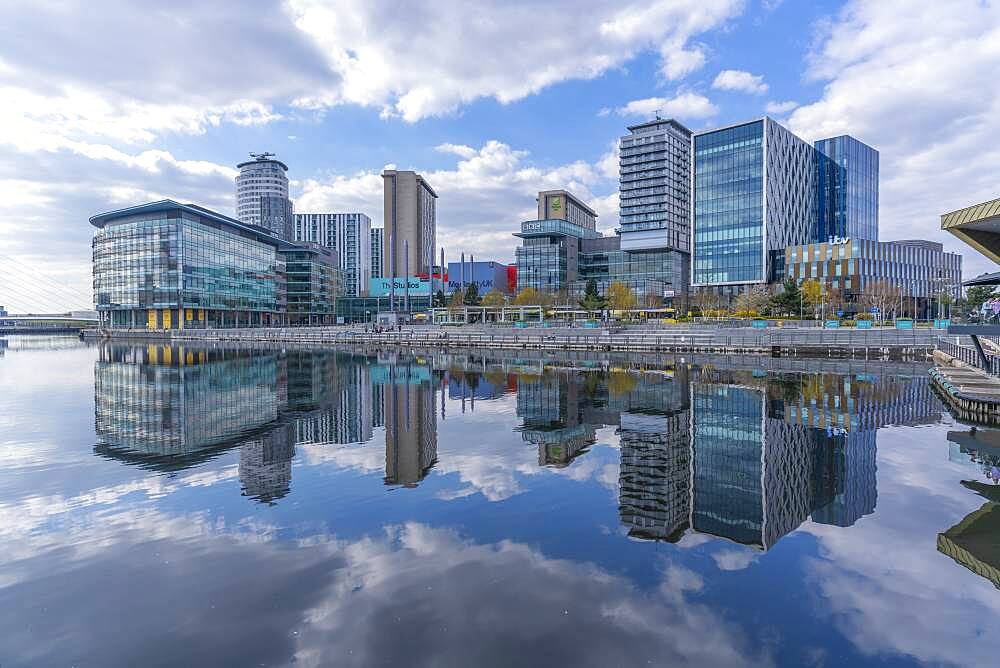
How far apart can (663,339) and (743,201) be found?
69.8m

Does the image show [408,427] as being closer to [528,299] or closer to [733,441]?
[733,441]

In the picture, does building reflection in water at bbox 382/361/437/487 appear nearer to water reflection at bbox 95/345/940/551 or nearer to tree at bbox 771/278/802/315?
water reflection at bbox 95/345/940/551

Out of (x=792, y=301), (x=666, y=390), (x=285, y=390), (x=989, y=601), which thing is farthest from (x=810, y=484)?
(x=792, y=301)

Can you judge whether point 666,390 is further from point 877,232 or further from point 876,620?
point 877,232

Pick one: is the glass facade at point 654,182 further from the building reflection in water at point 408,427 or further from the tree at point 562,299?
the building reflection in water at point 408,427

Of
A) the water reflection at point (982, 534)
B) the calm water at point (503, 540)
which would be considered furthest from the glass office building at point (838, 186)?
the water reflection at point (982, 534)

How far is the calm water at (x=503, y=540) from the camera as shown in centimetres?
732

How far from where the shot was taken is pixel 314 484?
579 inches

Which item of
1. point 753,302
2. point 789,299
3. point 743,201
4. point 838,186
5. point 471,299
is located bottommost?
point 789,299

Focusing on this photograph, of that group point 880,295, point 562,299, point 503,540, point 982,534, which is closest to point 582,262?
point 562,299

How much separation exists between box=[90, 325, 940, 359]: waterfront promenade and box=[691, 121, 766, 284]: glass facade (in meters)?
58.1

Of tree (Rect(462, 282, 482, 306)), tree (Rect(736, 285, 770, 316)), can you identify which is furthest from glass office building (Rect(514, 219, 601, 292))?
tree (Rect(736, 285, 770, 316))

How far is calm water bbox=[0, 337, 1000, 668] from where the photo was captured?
7316 millimetres

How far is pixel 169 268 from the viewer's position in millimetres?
119125
